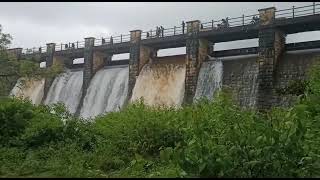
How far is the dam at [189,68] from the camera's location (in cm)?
2658

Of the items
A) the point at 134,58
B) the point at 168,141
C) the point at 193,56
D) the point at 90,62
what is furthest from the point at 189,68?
the point at 168,141

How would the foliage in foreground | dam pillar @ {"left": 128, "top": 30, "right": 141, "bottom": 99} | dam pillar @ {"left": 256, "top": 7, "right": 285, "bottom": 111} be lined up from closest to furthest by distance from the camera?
the foliage in foreground < dam pillar @ {"left": 256, "top": 7, "right": 285, "bottom": 111} < dam pillar @ {"left": 128, "top": 30, "right": 141, "bottom": 99}

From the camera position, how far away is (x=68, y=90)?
3969cm

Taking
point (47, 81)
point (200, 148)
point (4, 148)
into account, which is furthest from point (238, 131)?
point (47, 81)

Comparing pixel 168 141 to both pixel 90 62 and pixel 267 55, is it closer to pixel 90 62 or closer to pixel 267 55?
pixel 267 55

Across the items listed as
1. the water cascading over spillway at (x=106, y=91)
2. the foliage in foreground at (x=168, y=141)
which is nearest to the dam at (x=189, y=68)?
the water cascading over spillway at (x=106, y=91)

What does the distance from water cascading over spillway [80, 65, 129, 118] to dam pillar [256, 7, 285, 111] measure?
11.0 m

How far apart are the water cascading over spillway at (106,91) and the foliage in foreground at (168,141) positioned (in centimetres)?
1795

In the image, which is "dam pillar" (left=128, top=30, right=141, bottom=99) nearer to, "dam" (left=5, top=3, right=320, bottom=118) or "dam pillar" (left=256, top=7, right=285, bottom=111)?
"dam" (left=5, top=3, right=320, bottom=118)

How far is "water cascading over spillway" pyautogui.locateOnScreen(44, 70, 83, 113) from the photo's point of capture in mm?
38594

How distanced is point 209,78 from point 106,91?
9123 mm

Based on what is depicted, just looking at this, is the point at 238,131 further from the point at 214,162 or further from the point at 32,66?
the point at 32,66

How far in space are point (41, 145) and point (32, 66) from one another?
409cm

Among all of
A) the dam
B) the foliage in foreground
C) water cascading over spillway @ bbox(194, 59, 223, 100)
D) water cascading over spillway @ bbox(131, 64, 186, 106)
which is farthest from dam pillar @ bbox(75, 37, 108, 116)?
the foliage in foreground
